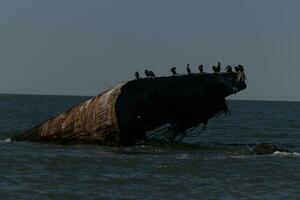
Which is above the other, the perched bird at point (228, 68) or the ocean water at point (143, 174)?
the perched bird at point (228, 68)

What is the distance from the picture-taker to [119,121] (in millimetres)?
29109

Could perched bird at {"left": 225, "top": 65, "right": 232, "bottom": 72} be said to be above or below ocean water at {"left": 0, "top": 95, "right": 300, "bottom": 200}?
above

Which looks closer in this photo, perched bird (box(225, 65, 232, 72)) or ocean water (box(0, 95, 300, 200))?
ocean water (box(0, 95, 300, 200))

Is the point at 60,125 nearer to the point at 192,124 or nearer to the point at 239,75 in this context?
the point at 192,124

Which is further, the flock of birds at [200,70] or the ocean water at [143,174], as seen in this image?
the flock of birds at [200,70]

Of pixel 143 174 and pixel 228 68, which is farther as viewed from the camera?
pixel 228 68

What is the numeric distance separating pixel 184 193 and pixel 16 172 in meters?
5.60

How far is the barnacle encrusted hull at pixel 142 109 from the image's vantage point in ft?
96.1

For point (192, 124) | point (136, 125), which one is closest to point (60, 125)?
point (136, 125)

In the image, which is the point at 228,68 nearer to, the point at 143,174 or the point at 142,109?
the point at 142,109

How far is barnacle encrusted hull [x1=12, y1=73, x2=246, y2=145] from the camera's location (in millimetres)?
29297

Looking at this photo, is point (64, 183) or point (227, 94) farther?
point (227, 94)

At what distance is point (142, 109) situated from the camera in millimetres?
30250

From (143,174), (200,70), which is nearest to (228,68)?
(200,70)
